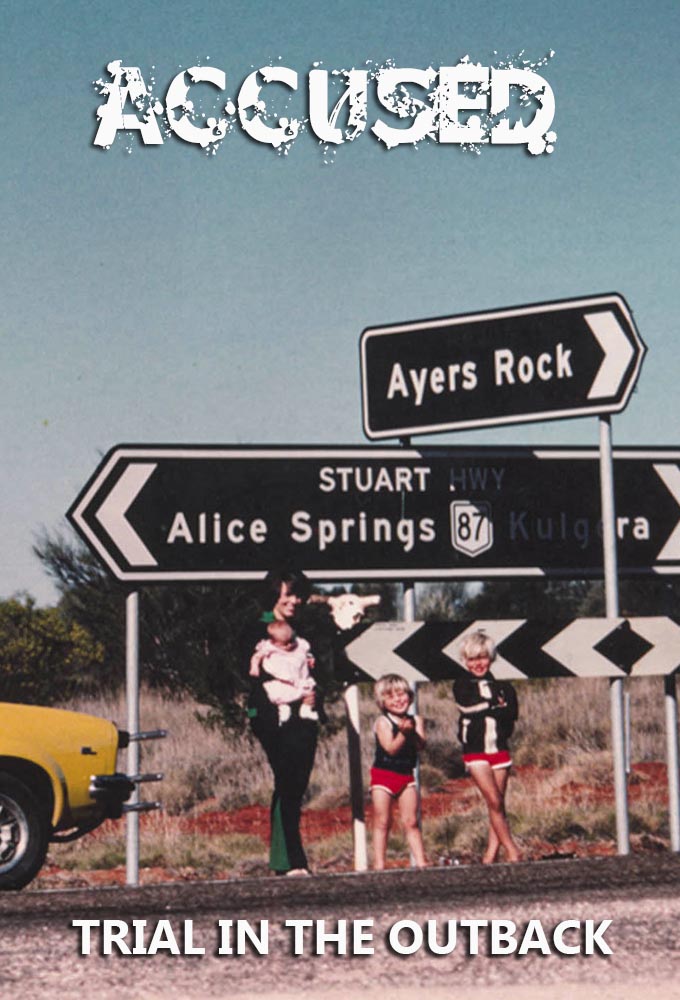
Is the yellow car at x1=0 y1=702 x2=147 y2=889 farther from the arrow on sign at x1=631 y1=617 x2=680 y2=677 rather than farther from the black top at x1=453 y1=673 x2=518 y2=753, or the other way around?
the arrow on sign at x1=631 y1=617 x2=680 y2=677

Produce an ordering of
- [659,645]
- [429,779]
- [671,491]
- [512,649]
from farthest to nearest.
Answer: [429,779], [671,491], [659,645], [512,649]

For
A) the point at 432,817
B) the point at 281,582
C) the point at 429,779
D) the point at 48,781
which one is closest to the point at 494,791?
the point at 281,582

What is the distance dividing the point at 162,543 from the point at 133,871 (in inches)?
86.1

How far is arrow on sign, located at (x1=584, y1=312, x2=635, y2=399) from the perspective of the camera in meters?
11.4

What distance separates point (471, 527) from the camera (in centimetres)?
1194

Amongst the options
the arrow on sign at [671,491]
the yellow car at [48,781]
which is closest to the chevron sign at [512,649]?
the yellow car at [48,781]

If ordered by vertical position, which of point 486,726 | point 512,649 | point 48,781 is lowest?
point 48,781

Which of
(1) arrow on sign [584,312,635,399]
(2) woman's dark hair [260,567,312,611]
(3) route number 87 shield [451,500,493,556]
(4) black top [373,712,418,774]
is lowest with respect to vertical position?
(4) black top [373,712,418,774]

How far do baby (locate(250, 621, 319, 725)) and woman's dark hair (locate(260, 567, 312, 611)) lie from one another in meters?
0.38

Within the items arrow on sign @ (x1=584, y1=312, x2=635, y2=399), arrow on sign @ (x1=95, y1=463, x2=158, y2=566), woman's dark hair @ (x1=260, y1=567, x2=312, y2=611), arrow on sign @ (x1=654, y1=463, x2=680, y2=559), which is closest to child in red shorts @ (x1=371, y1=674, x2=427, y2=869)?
woman's dark hair @ (x1=260, y1=567, x2=312, y2=611)

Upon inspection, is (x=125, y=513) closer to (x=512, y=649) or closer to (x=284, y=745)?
(x=284, y=745)

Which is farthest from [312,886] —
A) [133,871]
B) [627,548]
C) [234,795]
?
[234,795]

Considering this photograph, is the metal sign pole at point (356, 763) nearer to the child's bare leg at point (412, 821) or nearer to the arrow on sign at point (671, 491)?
the child's bare leg at point (412, 821)

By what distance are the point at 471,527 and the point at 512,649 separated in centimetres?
134
